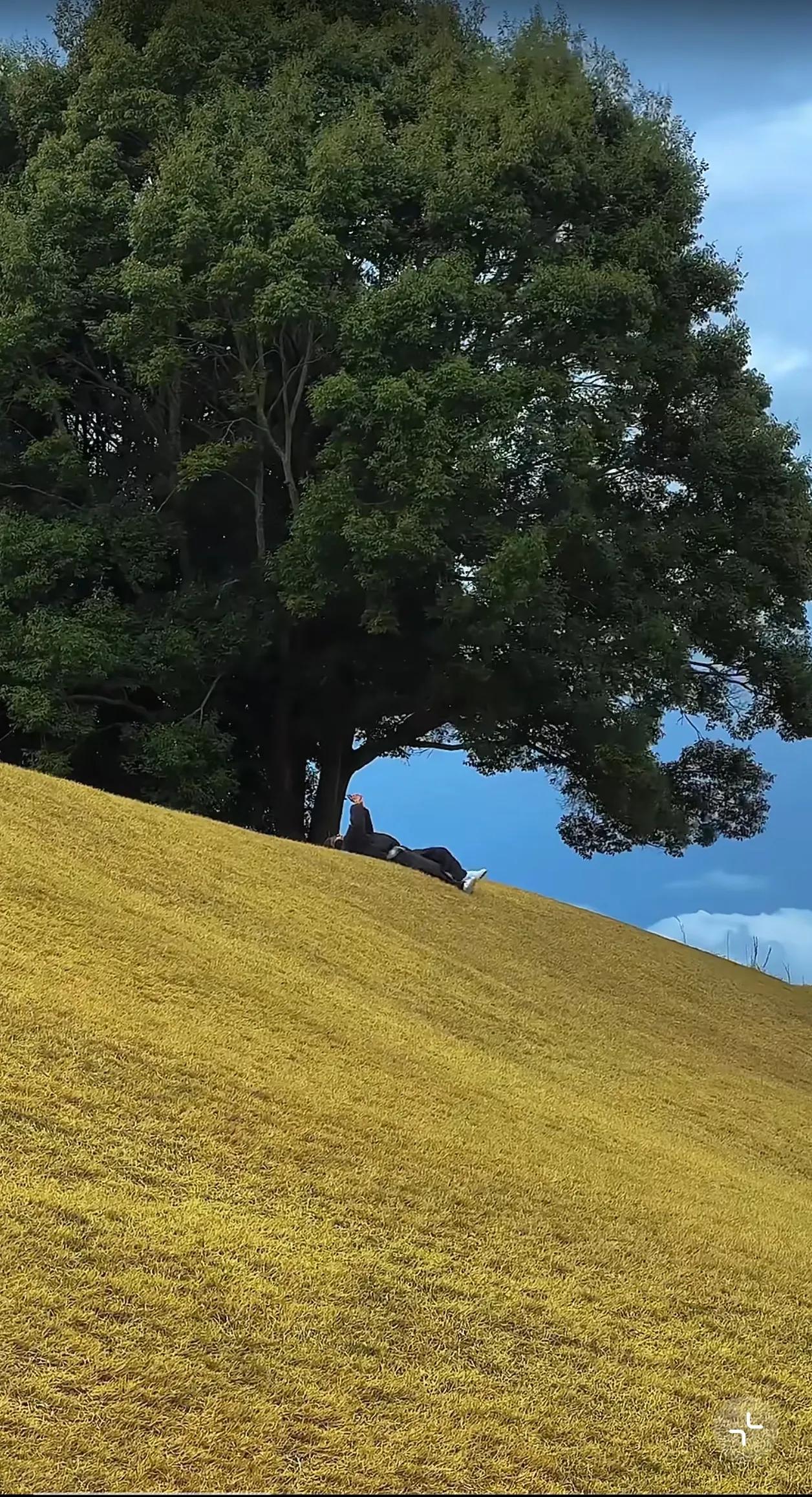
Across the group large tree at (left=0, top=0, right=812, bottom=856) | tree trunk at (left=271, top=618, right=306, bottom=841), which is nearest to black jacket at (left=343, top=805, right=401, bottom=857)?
large tree at (left=0, top=0, right=812, bottom=856)

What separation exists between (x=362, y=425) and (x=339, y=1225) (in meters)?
11.5

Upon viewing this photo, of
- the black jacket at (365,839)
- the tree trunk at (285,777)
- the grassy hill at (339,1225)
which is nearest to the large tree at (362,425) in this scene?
the tree trunk at (285,777)

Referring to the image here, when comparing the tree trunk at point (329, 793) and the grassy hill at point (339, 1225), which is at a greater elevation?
the tree trunk at point (329, 793)

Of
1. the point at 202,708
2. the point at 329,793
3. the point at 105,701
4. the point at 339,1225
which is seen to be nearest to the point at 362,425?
the point at 202,708

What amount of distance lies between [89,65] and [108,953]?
15851 mm

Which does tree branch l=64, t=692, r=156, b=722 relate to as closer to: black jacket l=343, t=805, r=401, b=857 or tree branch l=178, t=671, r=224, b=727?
tree branch l=178, t=671, r=224, b=727

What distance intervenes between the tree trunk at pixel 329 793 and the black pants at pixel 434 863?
167 inches

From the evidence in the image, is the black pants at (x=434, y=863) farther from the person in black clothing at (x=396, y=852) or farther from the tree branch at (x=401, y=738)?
the tree branch at (x=401, y=738)

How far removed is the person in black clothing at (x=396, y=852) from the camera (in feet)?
46.1

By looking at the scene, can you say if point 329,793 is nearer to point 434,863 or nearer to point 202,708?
point 202,708

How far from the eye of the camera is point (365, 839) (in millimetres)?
14375

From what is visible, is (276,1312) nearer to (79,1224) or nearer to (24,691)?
(79,1224)

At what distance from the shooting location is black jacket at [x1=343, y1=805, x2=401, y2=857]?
14.3 meters

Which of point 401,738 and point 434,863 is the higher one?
point 401,738
